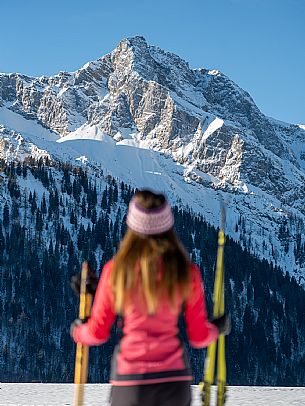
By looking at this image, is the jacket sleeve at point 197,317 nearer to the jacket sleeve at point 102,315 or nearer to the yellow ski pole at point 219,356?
the jacket sleeve at point 102,315

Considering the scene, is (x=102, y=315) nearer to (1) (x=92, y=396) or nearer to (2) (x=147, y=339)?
(2) (x=147, y=339)

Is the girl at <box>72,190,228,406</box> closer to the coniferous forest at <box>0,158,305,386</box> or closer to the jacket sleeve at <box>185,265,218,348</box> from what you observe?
the jacket sleeve at <box>185,265,218,348</box>

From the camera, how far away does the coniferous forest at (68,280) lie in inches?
5049

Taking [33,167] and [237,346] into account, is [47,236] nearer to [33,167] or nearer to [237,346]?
[33,167]

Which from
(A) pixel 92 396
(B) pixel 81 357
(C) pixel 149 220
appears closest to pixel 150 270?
(C) pixel 149 220

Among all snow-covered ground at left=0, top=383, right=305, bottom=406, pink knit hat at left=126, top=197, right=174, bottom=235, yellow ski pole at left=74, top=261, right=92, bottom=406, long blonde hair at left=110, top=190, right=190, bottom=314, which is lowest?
snow-covered ground at left=0, top=383, right=305, bottom=406

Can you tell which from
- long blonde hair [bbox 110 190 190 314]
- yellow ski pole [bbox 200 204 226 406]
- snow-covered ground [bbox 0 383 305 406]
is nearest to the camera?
long blonde hair [bbox 110 190 190 314]

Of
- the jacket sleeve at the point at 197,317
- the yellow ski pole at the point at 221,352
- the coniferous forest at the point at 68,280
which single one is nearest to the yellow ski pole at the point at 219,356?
the yellow ski pole at the point at 221,352

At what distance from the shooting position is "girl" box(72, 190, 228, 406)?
5.04 m

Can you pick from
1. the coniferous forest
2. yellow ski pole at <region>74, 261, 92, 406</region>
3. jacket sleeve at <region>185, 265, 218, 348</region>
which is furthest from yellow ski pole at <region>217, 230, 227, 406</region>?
the coniferous forest

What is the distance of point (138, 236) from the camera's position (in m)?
5.16

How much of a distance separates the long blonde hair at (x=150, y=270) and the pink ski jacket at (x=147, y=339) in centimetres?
7

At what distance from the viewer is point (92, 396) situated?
38.2 ft

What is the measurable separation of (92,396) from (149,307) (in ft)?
23.5
